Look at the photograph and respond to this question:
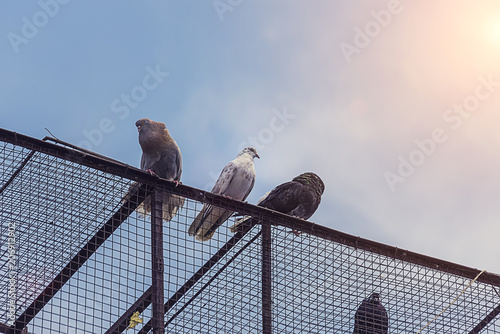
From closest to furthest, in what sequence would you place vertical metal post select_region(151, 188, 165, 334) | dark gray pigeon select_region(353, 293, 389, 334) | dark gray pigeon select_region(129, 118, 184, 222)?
1. vertical metal post select_region(151, 188, 165, 334)
2. dark gray pigeon select_region(353, 293, 389, 334)
3. dark gray pigeon select_region(129, 118, 184, 222)

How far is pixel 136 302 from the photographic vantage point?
3.97 m

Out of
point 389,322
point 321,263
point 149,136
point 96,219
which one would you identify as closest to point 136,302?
point 96,219

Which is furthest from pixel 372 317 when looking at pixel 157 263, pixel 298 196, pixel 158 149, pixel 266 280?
pixel 158 149

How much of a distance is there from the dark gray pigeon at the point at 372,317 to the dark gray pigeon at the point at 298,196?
1711mm

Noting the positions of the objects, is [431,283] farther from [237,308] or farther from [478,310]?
[237,308]

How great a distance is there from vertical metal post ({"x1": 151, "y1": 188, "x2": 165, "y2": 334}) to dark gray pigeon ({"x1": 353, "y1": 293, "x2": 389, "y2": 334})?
4.49 feet

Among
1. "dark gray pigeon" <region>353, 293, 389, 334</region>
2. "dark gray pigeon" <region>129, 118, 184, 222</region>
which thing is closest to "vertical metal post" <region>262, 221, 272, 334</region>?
"dark gray pigeon" <region>353, 293, 389, 334</region>

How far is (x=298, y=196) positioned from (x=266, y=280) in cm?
205

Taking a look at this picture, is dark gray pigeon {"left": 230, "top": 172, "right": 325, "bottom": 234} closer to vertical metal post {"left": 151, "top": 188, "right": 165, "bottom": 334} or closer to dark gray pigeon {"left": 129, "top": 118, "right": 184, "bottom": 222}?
dark gray pigeon {"left": 129, "top": 118, "right": 184, "bottom": 222}

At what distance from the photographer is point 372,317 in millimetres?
4488

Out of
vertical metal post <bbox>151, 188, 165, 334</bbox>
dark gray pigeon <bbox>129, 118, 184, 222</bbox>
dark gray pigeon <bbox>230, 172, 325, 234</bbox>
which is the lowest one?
vertical metal post <bbox>151, 188, 165, 334</bbox>

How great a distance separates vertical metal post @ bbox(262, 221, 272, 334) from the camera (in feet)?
13.8

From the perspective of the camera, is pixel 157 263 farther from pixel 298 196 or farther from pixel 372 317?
pixel 298 196

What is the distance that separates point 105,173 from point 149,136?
2084mm
